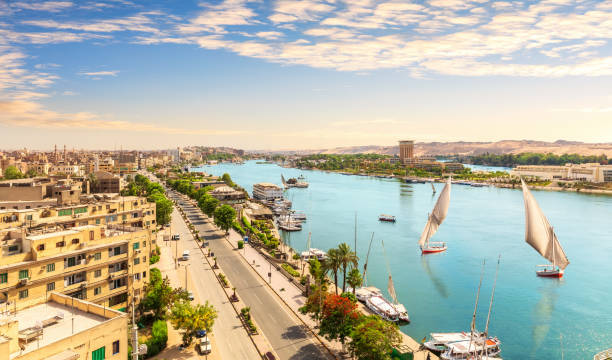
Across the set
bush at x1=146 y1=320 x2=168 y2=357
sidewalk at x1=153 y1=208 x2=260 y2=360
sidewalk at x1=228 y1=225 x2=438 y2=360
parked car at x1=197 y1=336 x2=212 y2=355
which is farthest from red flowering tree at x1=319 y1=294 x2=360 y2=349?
bush at x1=146 y1=320 x2=168 y2=357

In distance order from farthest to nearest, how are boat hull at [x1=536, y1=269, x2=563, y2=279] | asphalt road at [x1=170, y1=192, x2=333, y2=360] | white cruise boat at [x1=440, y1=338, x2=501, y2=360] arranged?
boat hull at [x1=536, y1=269, x2=563, y2=279] < white cruise boat at [x1=440, y1=338, x2=501, y2=360] < asphalt road at [x1=170, y1=192, x2=333, y2=360]

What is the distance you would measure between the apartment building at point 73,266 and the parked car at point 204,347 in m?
4.48

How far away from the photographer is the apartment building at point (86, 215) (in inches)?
1112

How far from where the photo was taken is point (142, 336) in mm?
21422

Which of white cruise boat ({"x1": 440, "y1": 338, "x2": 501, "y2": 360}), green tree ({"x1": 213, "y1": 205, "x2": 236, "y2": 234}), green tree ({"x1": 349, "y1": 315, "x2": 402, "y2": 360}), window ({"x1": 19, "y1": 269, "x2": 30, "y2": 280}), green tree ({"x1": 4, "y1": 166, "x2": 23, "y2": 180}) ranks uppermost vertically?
green tree ({"x1": 4, "y1": 166, "x2": 23, "y2": 180})

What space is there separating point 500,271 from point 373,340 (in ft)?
95.6

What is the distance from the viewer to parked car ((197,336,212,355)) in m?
20.1

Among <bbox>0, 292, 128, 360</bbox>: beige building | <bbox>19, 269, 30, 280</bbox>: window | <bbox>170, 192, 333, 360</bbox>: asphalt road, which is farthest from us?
<bbox>170, 192, 333, 360</bbox>: asphalt road

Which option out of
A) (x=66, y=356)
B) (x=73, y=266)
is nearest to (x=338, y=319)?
(x=66, y=356)

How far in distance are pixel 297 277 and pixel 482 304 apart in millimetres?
16726

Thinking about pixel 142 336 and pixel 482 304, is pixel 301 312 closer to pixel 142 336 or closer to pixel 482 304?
pixel 142 336

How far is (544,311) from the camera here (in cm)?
3150

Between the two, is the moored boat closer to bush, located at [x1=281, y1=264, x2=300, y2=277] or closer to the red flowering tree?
bush, located at [x1=281, y1=264, x2=300, y2=277]

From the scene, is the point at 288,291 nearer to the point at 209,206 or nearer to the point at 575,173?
the point at 209,206
